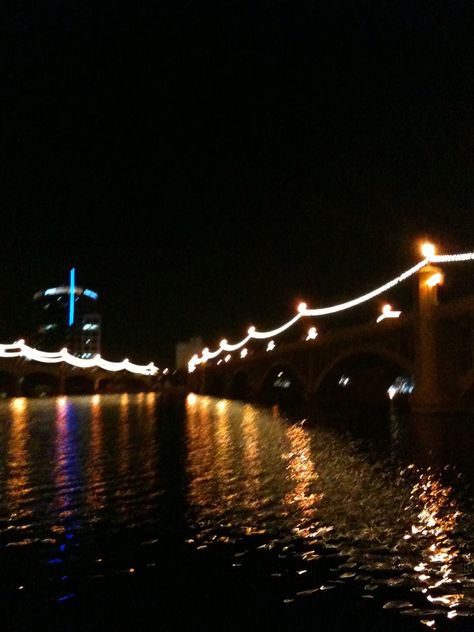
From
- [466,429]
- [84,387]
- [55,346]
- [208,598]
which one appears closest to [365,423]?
[466,429]

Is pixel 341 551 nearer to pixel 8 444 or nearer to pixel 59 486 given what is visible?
pixel 59 486

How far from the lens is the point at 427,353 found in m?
39.6

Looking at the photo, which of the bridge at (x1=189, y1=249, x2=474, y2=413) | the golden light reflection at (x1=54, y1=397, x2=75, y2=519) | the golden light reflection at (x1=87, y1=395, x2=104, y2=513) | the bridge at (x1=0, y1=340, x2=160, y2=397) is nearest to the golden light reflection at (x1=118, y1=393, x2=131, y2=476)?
the golden light reflection at (x1=87, y1=395, x2=104, y2=513)

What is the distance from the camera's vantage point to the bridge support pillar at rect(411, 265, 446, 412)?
3959 centimetres

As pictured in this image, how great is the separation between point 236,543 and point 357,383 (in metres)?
67.8

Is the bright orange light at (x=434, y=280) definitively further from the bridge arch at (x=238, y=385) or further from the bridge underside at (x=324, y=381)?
the bridge arch at (x=238, y=385)

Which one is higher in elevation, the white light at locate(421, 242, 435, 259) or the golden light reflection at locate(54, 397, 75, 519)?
the white light at locate(421, 242, 435, 259)

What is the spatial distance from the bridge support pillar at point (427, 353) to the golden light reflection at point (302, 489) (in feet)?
55.6

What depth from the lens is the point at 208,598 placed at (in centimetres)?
775

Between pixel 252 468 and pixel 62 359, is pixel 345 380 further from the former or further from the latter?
pixel 62 359

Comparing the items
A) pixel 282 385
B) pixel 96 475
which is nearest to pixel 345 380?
pixel 282 385

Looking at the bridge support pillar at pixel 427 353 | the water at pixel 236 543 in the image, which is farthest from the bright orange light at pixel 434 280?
the water at pixel 236 543

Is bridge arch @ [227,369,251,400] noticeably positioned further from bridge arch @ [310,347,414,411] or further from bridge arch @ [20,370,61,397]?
bridge arch @ [20,370,61,397]

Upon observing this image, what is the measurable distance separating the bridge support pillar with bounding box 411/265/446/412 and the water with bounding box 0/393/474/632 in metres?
20.2
